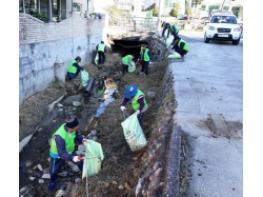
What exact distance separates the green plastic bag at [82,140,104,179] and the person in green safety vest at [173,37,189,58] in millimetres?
6813

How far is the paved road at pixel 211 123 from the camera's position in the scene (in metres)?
3.42

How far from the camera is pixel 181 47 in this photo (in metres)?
10.5

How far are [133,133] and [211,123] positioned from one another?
1556mm

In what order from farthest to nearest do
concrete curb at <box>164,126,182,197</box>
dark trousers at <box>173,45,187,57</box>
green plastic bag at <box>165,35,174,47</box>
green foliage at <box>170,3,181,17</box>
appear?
green foliage at <box>170,3,181,17</box> → green plastic bag at <box>165,35,174,47</box> → dark trousers at <box>173,45,187,57</box> → concrete curb at <box>164,126,182,197</box>

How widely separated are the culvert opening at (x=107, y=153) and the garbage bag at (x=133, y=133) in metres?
0.15

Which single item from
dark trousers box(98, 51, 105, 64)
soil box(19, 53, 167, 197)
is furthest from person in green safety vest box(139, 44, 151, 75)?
dark trousers box(98, 51, 105, 64)

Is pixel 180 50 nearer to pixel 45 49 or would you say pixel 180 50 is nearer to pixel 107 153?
pixel 45 49

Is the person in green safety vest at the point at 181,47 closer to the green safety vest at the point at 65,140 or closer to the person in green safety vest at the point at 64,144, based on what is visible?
the person in green safety vest at the point at 64,144

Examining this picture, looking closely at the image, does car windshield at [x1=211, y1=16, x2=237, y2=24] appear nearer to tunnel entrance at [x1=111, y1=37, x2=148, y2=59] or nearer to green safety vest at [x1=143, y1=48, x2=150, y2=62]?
tunnel entrance at [x1=111, y1=37, x2=148, y2=59]

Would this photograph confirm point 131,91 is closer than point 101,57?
Yes

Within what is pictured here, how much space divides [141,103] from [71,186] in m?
2.38

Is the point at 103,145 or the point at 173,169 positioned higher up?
the point at 173,169

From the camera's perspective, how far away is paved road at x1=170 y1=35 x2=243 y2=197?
11.2ft

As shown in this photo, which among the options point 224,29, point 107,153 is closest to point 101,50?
point 224,29
